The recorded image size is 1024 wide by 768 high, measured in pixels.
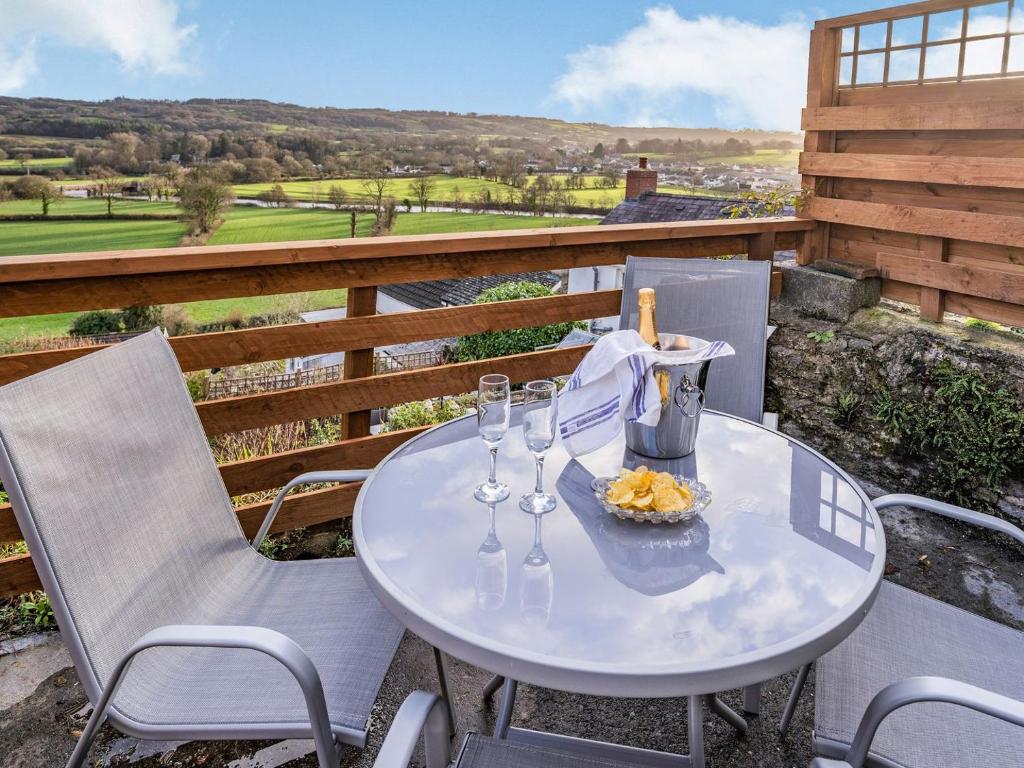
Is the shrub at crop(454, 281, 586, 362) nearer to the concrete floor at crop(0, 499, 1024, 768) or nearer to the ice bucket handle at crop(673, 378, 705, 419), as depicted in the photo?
the concrete floor at crop(0, 499, 1024, 768)

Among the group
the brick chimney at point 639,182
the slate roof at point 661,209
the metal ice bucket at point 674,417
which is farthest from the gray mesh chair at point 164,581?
the brick chimney at point 639,182

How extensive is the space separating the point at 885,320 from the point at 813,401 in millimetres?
428

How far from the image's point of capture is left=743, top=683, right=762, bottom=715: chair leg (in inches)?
66.3

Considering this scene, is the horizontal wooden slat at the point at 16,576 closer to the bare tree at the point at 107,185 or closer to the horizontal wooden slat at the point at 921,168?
the horizontal wooden slat at the point at 921,168

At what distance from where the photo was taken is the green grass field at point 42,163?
24.9 feet

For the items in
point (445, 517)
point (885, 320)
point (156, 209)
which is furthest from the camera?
point (156, 209)

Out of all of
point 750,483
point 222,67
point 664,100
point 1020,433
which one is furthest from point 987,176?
point 222,67

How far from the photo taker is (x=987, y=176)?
2492mm

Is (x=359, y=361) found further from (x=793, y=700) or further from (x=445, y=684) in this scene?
(x=793, y=700)

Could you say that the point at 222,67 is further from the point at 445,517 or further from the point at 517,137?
the point at 445,517

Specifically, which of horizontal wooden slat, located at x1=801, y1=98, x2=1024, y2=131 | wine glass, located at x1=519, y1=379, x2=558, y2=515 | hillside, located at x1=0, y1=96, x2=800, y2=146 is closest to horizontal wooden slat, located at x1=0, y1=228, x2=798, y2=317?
horizontal wooden slat, located at x1=801, y1=98, x2=1024, y2=131

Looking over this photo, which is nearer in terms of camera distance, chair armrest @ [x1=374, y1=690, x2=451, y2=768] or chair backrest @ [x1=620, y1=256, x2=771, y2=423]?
chair armrest @ [x1=374, y1=690, x2=451, y2=768]

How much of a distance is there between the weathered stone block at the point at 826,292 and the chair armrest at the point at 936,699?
2.36 meters

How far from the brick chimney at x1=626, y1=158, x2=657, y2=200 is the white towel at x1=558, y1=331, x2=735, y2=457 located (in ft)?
25.4
